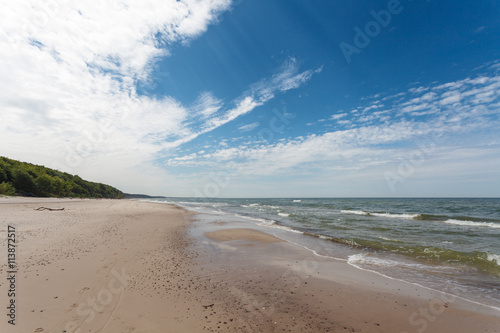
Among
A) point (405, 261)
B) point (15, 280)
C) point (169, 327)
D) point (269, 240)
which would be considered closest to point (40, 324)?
point (169, 327)

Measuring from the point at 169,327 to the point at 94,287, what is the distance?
3.14m

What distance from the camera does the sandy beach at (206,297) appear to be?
15.8ft

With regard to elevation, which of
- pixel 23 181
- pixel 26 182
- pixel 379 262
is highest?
pixel 23 181

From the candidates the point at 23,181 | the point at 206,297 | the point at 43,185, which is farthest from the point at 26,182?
the point at 206,297

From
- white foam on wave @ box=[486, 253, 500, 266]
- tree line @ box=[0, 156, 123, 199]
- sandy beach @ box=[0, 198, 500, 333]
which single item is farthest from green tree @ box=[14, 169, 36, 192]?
white foam on wave @ box=[486, 253, 500, 266]

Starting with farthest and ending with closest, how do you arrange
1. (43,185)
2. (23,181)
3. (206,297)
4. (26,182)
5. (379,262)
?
1. (43,185)
2. (26,182)
3. (23,181)
4. (379,262)
5. (206,297)

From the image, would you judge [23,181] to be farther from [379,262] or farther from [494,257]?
[494,257]

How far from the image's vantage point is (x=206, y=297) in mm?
6031

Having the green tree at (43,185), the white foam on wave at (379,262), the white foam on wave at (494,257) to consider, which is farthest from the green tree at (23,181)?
the white foam on wave at (494,257)

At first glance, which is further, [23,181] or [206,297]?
[23,181]

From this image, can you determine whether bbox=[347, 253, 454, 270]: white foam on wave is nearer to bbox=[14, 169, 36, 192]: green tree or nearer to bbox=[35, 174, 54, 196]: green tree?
bbox=[14, 169, 36, 192]: green tree

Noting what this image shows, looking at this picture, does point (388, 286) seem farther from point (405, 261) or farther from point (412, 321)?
point (405, 261)

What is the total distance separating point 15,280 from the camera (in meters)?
6.25

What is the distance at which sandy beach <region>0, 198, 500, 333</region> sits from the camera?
4.80m
